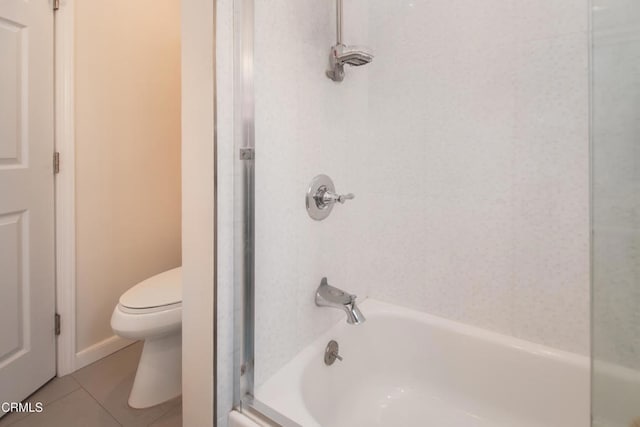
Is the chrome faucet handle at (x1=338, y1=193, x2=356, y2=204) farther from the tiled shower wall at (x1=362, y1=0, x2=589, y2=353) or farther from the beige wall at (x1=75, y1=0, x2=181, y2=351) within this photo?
the beige wall at (x1=75, y1=0, x2=181, y2=351)

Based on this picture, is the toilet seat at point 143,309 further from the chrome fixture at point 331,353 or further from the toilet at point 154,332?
the chrome fixture at point 331,353

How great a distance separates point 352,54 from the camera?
986mm

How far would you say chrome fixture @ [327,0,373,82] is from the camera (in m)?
0.98

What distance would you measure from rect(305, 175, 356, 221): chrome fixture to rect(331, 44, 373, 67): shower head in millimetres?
393

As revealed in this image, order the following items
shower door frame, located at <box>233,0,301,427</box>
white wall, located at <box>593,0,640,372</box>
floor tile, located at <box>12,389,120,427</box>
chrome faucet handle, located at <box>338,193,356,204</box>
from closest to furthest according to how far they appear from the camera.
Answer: white wall, located at <box>593,0,640,372</box>
shower door frame, located at <box>233,0,301,427</box>
chrome faucet handle, located at <box>338,193,356,204</box>
floor tile, located at <box>12,389,120,427</box>

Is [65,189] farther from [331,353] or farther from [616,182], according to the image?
[616,182]

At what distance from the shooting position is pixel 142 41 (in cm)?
178

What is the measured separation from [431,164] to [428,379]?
84 cm

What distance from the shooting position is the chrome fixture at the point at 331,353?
1.06 meters

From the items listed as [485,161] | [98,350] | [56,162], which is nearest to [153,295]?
[98,350]

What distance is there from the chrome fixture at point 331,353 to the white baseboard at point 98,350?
1.35 metres

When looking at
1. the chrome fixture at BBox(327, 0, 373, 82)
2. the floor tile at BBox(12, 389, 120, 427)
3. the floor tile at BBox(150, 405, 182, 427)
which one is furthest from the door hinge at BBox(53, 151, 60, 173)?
the chrome fixture at BBox(327, 0, 373, 82)

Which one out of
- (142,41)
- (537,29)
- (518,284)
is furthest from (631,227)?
(142,41)

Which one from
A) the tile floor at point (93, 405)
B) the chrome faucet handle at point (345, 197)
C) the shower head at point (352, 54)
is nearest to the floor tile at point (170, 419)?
the tile floor at point (93, 405)
